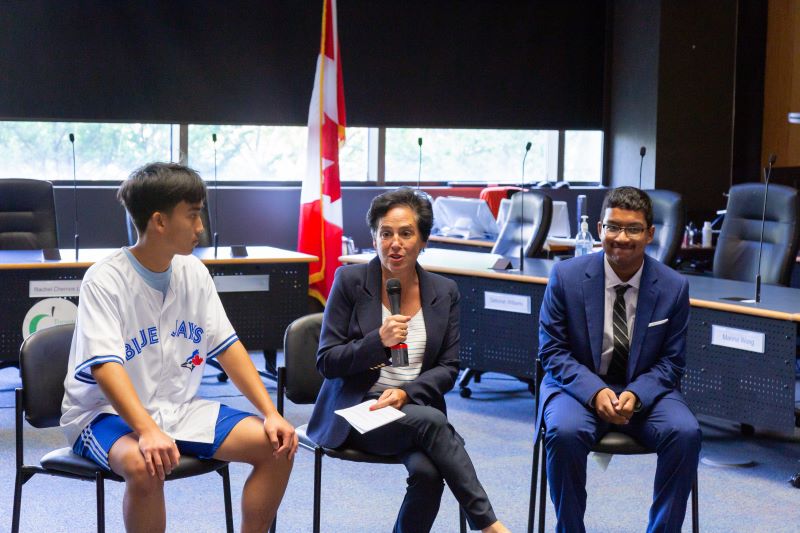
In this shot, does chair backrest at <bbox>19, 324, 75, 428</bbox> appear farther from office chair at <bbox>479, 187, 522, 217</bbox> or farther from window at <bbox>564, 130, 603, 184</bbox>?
window at <bbox>564, 130, 603, 184</bbox>

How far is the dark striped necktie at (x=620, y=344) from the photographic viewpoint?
2.99 meters

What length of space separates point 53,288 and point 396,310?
2493 millimetres

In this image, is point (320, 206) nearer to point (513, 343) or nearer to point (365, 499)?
point (513, 343)

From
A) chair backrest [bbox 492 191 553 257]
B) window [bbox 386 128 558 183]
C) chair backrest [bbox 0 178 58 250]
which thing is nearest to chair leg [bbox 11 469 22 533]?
chair backrest [bbox 0 178 58 250]

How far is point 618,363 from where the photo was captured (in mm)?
3000

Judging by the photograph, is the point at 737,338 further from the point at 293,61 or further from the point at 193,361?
the point at 293,61

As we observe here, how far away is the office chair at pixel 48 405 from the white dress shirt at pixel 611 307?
1129mm

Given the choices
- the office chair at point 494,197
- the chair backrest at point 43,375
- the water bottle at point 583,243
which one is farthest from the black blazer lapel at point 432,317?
the office chair at point 494,197

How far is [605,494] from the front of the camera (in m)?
3.62

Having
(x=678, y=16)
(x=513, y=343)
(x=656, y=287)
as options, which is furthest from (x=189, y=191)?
(x=678, y=16)

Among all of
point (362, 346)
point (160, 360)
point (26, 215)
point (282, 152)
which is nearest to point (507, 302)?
point (362, 346)

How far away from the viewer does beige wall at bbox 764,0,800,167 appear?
7785 millimetres

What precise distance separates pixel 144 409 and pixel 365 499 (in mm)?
1329

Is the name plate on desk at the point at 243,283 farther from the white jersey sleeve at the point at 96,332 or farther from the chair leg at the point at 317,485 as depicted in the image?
the white jersey sleeve at the point at 96,332
